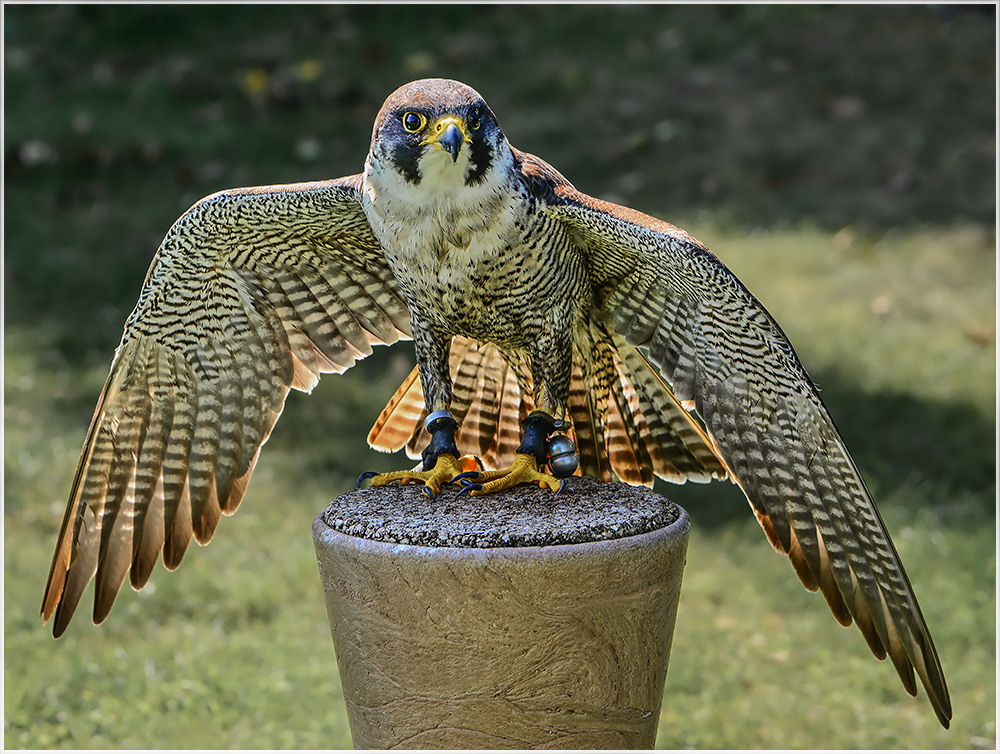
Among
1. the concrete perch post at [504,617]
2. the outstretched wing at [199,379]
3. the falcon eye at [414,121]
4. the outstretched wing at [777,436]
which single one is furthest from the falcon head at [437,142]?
the concrete perch post at [504,617]

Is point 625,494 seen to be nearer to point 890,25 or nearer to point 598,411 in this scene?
point 598,411

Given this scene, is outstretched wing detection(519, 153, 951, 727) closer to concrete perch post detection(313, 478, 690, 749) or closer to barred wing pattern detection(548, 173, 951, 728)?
barred wing pattern detection(548, 173, 951, 728)

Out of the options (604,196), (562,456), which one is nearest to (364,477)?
(562,456)

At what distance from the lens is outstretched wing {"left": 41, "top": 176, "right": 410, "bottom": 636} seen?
10.2ft

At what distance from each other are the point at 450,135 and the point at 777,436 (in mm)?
1144

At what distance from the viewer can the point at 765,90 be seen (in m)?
8.42

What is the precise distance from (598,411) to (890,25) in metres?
6.89

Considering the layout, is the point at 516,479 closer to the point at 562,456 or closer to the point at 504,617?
the point at 562,456

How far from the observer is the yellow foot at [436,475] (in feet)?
9.58

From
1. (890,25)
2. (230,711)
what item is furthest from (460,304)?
(890,25)

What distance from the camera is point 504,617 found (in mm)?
2557

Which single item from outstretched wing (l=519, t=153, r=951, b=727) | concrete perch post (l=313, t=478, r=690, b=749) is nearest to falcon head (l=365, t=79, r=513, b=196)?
outstretched wing (l=519, t=153, r=951, b=727)

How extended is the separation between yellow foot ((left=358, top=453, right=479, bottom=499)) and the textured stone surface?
0.03m

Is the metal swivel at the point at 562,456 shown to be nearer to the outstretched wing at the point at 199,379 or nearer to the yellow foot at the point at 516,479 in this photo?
the yellow foot at the point at 516,479
